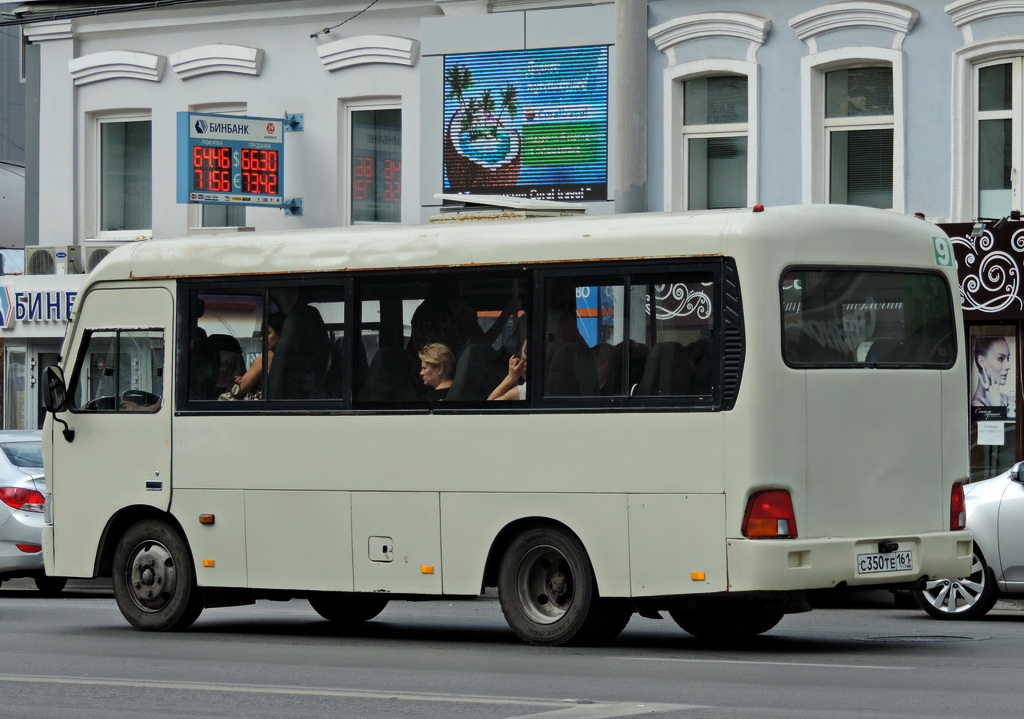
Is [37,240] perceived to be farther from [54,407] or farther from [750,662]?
[750,662]

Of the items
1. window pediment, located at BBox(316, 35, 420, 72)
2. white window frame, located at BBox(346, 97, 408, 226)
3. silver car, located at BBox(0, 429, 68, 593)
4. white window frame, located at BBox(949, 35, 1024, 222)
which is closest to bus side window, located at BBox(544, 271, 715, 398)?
silver car, located at BBox(0, 429, 68, 593)

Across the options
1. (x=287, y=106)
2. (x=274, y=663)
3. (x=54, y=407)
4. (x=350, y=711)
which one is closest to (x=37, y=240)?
(x=287, y=106)

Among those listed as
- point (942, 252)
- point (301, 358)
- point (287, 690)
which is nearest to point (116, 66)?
point (301, 358)

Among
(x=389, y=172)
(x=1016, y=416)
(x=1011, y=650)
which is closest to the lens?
(x=1011, y=650)

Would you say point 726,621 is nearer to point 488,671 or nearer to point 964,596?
point 488,671

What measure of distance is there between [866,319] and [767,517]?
147 centimetres

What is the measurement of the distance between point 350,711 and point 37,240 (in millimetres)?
19732

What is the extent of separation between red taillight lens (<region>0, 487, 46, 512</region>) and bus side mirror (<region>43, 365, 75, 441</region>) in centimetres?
322

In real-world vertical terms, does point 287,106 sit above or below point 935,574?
above

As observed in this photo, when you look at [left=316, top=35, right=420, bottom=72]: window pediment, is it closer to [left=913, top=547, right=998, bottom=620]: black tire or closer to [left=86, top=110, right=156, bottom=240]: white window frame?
[left=86, top=110, right=156, bottom=240]: white window frame

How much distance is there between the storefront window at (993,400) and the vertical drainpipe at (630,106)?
520cm

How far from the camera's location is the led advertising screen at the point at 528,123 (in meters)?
23.1

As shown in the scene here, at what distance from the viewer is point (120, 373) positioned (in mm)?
14484

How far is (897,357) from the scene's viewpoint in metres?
12.3
